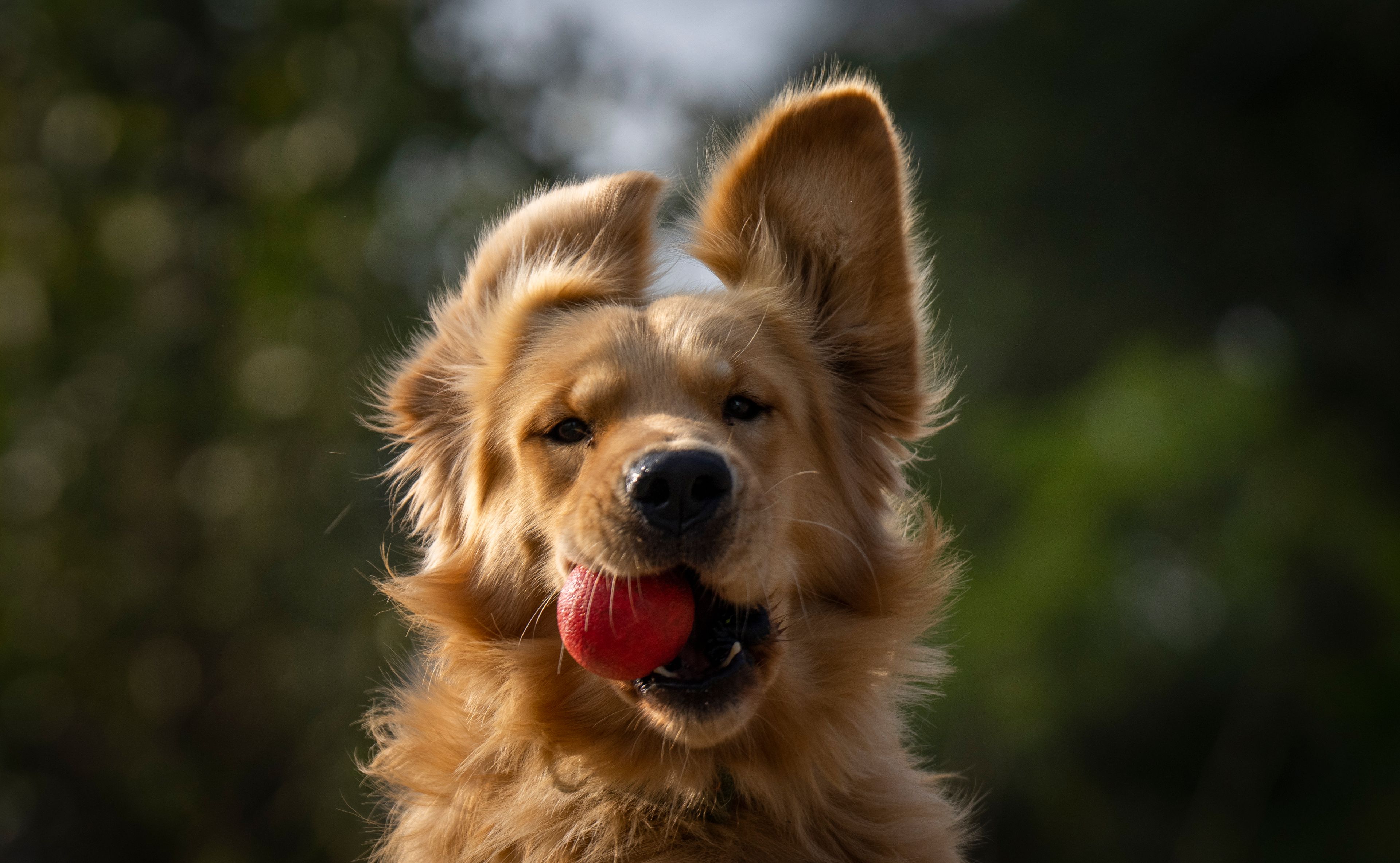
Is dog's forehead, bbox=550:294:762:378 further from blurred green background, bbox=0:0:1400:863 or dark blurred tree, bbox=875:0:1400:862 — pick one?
dark blurred tree, bbox=875:0:1400:862

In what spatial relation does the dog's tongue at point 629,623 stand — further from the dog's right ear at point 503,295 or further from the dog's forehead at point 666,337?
the dog's right ear at point 503,295

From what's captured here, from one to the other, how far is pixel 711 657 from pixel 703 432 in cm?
67

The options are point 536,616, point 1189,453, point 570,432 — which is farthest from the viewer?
point 1189,453

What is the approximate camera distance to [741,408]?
161 inches

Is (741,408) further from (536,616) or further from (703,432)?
(536,616)

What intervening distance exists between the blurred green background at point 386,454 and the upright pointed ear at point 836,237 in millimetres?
7595

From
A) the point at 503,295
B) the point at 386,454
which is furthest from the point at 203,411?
the point at 503,295

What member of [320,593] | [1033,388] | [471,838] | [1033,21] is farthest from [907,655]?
[1033,21]

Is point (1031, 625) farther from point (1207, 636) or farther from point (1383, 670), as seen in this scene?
point (1383, 670)

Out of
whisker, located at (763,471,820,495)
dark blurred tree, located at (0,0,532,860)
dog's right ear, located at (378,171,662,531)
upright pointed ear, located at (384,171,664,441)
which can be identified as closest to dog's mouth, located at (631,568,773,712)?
whisker, located at (763,471,820,495)

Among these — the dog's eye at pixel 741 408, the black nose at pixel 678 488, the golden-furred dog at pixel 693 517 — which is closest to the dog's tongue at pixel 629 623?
the golden-furred dog at pixel 693 517

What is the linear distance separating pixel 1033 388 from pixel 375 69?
948 centimetres

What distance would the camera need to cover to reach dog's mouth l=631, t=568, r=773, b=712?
3482mm

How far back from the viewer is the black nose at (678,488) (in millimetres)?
3391
